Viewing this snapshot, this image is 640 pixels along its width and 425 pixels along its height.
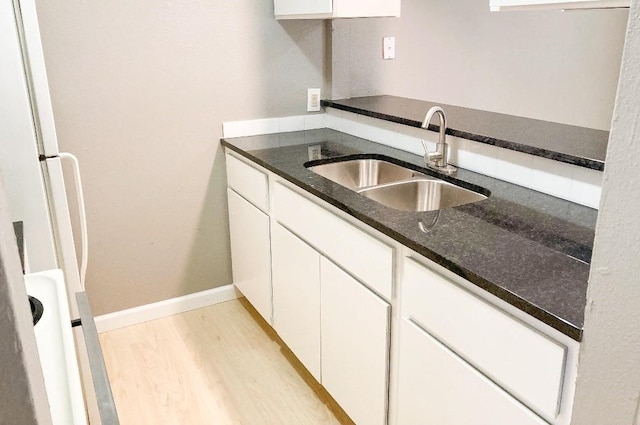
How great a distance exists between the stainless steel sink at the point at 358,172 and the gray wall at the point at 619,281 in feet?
5.21

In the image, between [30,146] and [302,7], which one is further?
[302,7]

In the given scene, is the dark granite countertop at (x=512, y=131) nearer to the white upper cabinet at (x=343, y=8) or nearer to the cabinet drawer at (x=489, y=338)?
the white upper cabinet at (x=343, y=8)

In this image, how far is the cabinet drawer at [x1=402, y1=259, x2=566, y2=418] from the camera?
1055 millimetres

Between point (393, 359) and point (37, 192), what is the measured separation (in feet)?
3.59

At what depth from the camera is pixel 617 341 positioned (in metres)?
0.63

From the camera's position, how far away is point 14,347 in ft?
1.17

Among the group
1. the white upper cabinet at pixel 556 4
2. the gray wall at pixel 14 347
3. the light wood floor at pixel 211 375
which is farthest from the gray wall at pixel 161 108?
the gray wall at pixel 14 347

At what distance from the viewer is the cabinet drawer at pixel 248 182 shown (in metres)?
2.29

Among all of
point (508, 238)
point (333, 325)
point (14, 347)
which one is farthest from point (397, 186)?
point (14, 347)

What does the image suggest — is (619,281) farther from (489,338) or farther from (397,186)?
(397,186)

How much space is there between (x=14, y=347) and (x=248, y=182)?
210cm

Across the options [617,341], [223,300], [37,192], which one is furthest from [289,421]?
[617,341]

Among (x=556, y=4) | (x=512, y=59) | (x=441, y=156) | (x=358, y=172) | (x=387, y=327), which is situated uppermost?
(x=556, y=4)

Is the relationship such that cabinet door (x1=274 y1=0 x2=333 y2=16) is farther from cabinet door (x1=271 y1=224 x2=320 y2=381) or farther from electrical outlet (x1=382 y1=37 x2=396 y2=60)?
cabinet door (x1=271 y1=224 x2=320 y2=381)
